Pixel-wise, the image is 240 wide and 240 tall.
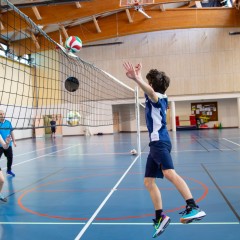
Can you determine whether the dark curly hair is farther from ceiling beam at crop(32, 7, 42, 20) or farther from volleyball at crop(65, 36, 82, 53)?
ceiling beam at crop(32, 7, 42, 20)

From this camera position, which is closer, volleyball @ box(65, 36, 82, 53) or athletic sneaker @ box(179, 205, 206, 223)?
athletic sneaker @ box(179, 205, 206, 223)

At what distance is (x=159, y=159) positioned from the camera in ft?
9.78

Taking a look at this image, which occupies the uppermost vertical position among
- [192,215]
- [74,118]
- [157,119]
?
[74,118]

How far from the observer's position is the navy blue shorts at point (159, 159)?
297 cm

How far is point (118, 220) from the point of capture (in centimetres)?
379

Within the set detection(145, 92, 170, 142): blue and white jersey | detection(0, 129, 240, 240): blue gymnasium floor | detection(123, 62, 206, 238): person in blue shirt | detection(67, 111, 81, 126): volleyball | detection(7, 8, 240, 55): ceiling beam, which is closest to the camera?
detection(123, 62, 206, 238): person in blue shirt

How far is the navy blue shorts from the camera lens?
9.75 ft

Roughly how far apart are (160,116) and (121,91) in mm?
19153

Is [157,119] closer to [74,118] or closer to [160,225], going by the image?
[160,225]

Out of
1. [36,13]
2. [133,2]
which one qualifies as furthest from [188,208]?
[36,13]

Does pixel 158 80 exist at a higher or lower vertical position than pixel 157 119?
higher
